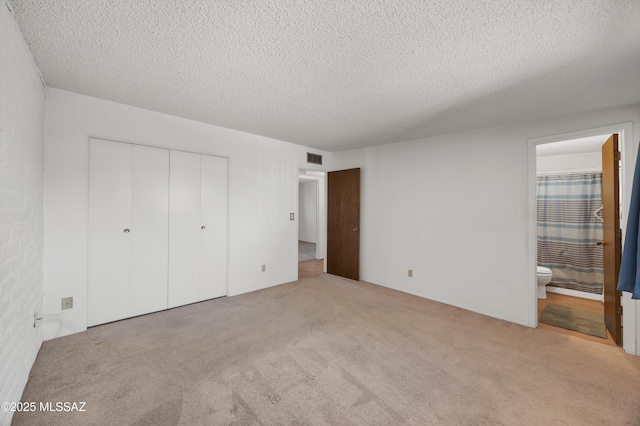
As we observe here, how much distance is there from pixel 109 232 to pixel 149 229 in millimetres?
364

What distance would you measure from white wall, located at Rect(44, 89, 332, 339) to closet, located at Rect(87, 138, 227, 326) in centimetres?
11

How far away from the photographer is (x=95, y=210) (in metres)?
2.65

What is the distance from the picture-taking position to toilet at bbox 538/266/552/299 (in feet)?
12.2

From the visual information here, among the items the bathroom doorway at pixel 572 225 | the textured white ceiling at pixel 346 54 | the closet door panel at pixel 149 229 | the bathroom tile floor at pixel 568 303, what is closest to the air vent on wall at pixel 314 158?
the textured white ceiling at pixel 346 54

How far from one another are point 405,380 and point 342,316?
1.18m

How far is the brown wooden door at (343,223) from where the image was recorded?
4594mm

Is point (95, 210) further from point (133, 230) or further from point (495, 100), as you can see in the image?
point (495, 100)

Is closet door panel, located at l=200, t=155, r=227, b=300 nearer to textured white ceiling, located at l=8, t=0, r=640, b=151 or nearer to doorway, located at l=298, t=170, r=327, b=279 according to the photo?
textured white ceiling, located at l=8, t=0, r=640, b=151

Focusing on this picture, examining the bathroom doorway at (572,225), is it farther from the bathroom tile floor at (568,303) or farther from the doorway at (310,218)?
the doorway at (310,218)

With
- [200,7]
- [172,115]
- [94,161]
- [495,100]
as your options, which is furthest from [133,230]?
[495,100]

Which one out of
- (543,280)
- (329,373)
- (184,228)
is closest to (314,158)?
(184,228)

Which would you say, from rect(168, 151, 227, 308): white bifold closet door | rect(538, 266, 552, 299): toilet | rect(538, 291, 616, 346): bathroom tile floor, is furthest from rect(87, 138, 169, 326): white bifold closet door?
rect(538, 266, 552, 299): toilet

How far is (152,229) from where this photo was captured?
9.89ft

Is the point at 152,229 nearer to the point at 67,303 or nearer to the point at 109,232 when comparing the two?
the point at 109,232
